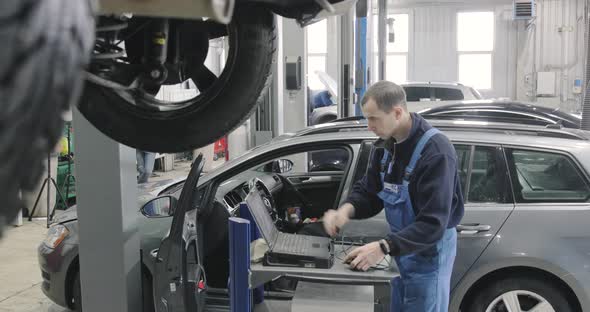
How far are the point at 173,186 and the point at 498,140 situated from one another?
2214 mm

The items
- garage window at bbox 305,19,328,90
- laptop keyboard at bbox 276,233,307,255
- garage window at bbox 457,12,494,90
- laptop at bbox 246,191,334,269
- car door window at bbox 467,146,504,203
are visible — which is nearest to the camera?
laptop at bbox 246,191,334,269

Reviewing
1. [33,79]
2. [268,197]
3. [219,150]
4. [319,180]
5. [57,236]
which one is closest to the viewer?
[33,79]

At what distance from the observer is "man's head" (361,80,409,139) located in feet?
9.28

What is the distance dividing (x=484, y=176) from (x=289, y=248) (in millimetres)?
1267

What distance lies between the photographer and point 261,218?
316 centimetres

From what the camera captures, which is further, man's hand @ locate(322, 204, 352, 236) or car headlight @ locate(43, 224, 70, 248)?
car headlight @ locate(43, 224, 70, 248)

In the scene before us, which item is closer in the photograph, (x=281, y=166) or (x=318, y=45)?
(x=281, y=166)

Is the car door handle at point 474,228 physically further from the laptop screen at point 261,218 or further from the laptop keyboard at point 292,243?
the laptop screen at point 261,218

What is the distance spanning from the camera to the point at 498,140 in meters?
3.52

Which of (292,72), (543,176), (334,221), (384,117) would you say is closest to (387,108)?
(384,117)

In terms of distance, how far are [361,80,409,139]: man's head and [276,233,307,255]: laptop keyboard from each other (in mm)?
760

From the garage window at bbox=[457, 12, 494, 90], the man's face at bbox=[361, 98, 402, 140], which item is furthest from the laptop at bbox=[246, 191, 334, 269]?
the garage window at bbox=[457, 12, 494, 90]

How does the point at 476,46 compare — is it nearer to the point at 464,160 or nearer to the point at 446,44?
the point at 446,44

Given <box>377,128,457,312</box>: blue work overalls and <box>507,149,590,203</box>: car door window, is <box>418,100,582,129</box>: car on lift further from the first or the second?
<box>377,128,457,312</box>: blue work overalls
